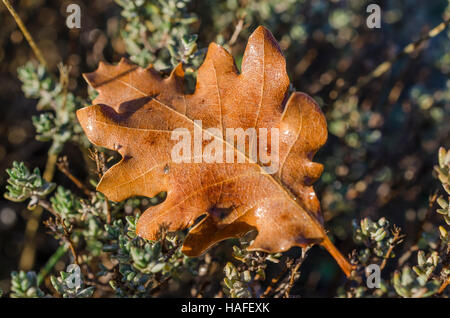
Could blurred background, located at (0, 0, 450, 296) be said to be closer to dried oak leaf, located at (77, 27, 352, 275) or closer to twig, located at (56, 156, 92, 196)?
twig, located at (56, 156, 92, 196)

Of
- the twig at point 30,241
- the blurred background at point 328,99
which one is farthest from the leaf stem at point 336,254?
the twig at point 30,241

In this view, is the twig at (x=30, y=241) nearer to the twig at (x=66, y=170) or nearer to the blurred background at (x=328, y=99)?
the blurred background at (x=328, y=99)

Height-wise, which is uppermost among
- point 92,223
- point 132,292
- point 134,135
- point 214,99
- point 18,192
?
point 214,99

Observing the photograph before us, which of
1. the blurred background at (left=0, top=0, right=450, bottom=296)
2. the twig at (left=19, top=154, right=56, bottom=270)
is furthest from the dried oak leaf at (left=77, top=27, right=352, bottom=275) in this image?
the twig at (left=19, top=154, right=56, bottom=270)

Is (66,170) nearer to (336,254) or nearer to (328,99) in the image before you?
(336,254)

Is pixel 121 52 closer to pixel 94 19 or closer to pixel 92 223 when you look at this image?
pixel 94 19

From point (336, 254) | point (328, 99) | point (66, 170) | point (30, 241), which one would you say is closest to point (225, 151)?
point (336, 254)

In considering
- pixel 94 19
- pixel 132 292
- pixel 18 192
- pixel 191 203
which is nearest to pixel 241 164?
pixel 191 203
